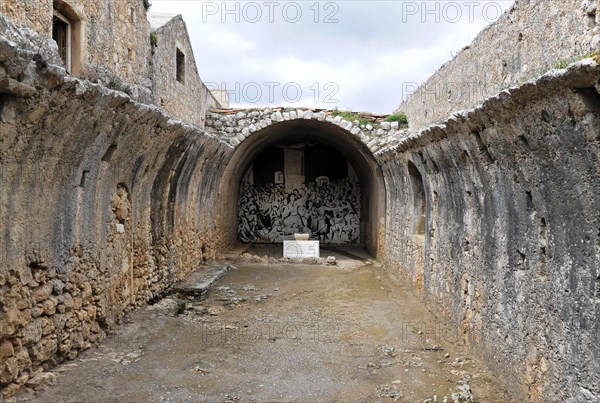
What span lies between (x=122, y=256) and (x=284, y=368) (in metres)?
2.66

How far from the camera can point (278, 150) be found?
20516 millimetres

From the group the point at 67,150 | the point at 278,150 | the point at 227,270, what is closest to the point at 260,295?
the point at 227,270

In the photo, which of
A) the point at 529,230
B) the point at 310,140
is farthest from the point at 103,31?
the point at 310,140

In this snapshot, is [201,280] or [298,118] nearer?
[201,280]

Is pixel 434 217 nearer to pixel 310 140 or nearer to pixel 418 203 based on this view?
pixel 418 203

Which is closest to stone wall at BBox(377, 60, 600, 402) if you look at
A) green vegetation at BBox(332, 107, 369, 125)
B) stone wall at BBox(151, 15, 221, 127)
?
stone wall at BBox(151, 15, 221, 127)

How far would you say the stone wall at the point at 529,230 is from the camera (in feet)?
12.2

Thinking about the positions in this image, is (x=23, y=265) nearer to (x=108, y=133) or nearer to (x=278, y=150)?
(x=108, y=133)

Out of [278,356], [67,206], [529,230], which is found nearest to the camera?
[529,230]

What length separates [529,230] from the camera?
484 centimetres

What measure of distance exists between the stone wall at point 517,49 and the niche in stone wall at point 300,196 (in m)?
9.52

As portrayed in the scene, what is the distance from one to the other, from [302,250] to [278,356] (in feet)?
29.6

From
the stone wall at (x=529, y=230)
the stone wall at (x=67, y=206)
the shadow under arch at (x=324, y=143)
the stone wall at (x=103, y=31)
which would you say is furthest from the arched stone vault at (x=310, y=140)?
the stone wall at (x=529, y=230)

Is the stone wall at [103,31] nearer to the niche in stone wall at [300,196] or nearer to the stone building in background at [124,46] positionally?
the stone building in background at [124,46]
